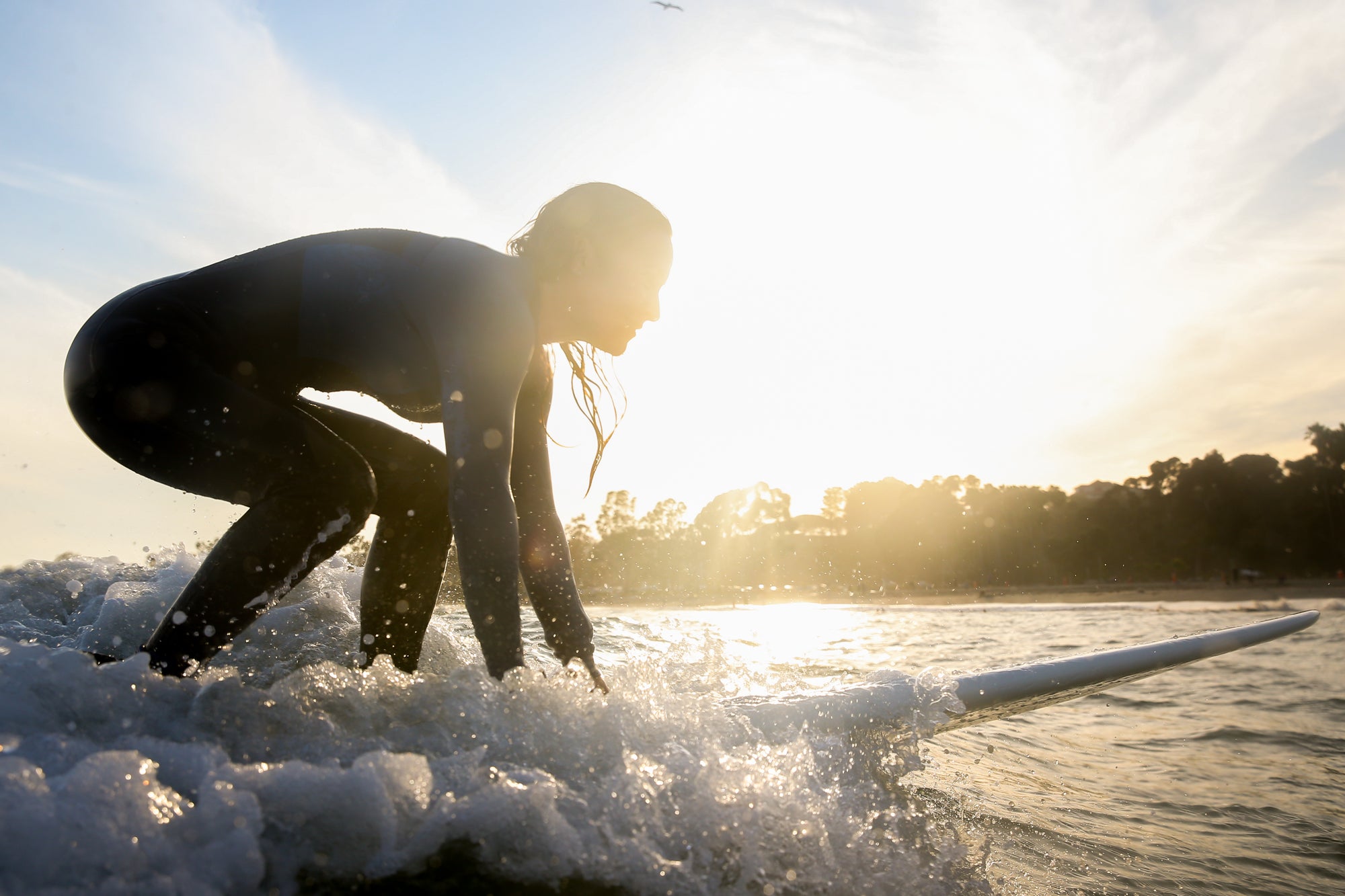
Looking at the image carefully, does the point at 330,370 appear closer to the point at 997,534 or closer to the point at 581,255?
the point at 581,255

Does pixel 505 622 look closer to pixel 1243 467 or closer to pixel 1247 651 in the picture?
pixel 1247 651

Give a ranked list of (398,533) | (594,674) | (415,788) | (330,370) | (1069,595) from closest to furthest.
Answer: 1. (415,788)
2. (330,370)
3. (594,674)
4. (398,533)
5. (1069,595)

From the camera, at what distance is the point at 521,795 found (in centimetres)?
107

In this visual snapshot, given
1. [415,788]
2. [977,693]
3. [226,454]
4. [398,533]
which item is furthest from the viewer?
[977,693]

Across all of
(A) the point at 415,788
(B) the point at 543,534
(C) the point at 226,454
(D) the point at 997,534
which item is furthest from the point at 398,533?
(D) the point at 997,534

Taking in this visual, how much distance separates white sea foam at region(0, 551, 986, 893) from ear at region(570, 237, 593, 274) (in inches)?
41.7

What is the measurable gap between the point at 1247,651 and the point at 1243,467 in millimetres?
61973

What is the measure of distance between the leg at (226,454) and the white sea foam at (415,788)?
0.20 meters

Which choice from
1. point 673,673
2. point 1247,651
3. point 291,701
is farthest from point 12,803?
point 1247,651

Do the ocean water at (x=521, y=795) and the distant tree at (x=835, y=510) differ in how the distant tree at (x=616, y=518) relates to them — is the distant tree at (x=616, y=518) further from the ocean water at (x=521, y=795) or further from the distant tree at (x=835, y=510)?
the ocean water at (x=521, y=795)

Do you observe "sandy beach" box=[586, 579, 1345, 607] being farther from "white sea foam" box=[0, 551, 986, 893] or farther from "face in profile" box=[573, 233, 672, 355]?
"white sea foam" box=[0, 551, 986, 893]

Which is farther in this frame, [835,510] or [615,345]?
[835,510]

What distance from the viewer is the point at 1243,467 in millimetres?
56906

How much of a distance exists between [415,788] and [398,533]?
1.29m
